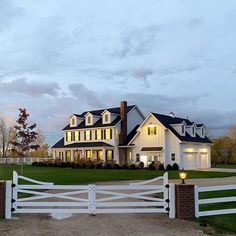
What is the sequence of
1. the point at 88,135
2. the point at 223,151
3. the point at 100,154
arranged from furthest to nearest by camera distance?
the point at 223,151, the point at 88,135, the point at 100,154

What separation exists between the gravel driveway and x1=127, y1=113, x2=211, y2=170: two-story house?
107 ft

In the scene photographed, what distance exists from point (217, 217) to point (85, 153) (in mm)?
40647

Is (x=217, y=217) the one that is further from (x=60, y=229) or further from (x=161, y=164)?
(x=161, y=164)

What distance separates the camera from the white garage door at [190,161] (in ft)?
143

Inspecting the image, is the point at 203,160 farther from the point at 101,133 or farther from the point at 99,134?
the point at 99,134

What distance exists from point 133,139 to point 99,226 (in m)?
36.9

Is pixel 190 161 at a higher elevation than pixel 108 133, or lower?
lower

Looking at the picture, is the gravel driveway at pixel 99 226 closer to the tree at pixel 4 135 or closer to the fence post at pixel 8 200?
the fence post at pixel 8 200

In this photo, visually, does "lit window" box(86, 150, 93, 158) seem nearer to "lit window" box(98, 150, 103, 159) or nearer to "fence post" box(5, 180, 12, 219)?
"lit window" box(98, 150, 103, 159)

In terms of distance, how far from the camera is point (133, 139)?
46.1 m

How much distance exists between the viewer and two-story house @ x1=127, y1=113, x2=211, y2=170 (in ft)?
141

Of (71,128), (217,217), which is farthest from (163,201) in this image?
(71,128)

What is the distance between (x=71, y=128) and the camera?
54219 mm

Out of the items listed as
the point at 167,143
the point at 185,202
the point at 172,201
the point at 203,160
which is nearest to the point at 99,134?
the point at 167,143
